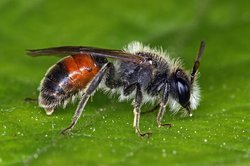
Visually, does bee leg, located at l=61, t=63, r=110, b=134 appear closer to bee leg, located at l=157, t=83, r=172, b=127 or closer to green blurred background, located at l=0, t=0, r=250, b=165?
green blurred background, located at l=0, t=0, r=250, b=165

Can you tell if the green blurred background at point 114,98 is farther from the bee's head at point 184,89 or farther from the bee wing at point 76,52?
the bee wing at point 76,52

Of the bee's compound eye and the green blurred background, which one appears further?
the bee's compound eye

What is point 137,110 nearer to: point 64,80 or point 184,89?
point 184,89

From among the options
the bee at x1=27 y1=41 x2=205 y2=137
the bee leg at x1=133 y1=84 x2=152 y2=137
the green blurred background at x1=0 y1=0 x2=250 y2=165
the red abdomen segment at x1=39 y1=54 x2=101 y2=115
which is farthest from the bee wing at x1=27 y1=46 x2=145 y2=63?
the green blurred background at x1=0 y1=0 x2=250 y2=165

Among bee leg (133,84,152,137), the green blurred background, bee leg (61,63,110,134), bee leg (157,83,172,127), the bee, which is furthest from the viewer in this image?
the bee

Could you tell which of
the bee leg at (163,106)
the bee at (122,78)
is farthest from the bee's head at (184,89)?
the bee leg at (163,106)

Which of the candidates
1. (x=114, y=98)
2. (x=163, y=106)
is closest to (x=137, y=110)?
(x=163, y=106)

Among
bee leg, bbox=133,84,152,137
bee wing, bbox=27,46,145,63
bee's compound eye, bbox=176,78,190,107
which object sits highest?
bee wing, bbox=27,46,145,63
